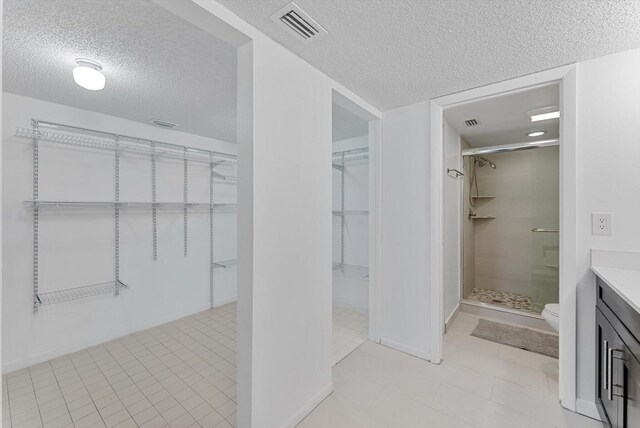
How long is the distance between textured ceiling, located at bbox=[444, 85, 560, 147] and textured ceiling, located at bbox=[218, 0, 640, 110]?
296mm

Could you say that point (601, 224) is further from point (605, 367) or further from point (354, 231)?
point (354, 231)

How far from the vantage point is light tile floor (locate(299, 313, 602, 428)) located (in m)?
1.84

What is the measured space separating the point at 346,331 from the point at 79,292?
2590mm

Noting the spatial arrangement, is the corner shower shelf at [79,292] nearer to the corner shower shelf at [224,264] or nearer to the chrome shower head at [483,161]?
the corner shower shelf at [224,264]

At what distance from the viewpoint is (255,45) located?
1.60m

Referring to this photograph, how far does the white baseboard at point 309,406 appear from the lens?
1.79 metres

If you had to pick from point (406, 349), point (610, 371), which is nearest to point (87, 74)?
point (406, 349)

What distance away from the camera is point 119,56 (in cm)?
191

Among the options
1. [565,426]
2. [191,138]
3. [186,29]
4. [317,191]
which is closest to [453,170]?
[317,191]

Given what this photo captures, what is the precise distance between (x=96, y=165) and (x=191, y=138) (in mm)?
1084

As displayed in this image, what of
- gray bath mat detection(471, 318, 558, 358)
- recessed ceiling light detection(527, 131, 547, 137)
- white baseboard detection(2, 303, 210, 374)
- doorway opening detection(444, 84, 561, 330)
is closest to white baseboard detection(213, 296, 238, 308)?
white baseboard detection(2, 303, 210, 374)

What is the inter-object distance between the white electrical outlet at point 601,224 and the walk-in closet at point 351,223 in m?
2.11

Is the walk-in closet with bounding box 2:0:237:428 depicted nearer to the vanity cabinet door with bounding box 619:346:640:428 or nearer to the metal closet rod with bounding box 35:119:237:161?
the metal closet rod with bounding box 35:119:237:161

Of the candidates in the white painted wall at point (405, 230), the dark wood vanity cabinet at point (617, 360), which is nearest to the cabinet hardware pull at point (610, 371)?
the dark wood vanity cabinet at point (617, 360)
